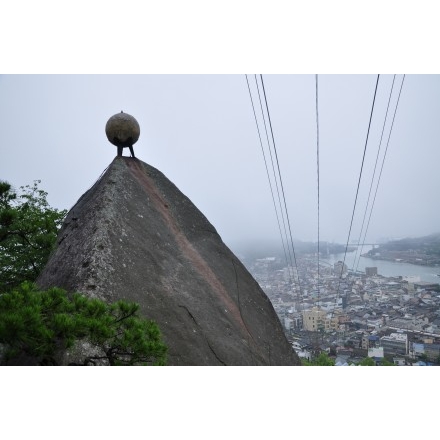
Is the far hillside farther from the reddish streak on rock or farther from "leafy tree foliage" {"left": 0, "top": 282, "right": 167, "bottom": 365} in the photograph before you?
"leafy tree foliage" {"left": 0, "top": 282, "right": 167, "bottom": 365}

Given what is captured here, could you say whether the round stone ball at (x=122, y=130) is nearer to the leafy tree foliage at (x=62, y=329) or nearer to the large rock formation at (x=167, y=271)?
the large rock formation at (x=167, y=271)

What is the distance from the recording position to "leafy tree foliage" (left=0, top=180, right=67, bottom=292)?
166 inches

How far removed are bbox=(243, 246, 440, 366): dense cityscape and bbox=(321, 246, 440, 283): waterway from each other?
12 cm

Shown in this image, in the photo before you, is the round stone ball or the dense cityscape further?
the dense cityscape

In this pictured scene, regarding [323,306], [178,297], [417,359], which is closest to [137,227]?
[178,297]

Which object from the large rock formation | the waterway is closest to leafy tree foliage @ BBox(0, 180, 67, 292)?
the large rock formation

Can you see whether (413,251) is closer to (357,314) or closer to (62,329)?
(357,314)

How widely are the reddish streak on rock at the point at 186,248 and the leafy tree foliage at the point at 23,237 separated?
154 cm

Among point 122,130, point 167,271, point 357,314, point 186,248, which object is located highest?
point 122,130

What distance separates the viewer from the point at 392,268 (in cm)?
854

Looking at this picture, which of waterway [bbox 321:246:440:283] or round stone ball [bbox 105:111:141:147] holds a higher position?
round stone ball [bbox 105:111:141:147]

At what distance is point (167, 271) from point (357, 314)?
4.78m

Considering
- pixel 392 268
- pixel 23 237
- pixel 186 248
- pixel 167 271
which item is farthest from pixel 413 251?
pixel 23 237

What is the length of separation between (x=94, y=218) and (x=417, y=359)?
498 centimetres
